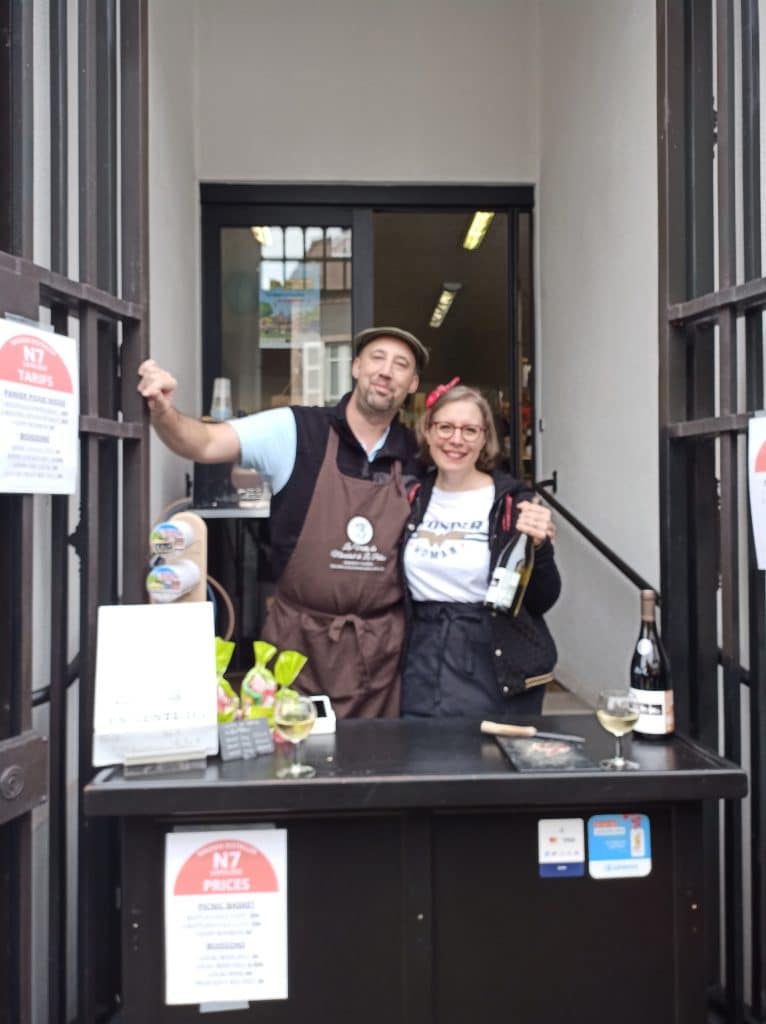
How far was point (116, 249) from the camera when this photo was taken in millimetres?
1899

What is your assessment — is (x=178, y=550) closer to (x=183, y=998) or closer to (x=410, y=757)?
(x=410, y=757)

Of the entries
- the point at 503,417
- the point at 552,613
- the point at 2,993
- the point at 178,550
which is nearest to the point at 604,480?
the point at 552,613

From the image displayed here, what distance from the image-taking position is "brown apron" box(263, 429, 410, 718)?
7.41 ft

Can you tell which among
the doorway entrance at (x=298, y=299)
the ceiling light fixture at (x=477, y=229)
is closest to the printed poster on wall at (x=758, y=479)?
the doorway entrance at (x=298, y=299)

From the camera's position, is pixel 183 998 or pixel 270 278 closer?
pixel 183 998

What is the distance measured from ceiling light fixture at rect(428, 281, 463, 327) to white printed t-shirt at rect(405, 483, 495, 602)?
624 cm

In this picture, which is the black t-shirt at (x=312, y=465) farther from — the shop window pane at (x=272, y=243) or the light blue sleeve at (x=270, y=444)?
the shop window pane at (x=272, y=243)

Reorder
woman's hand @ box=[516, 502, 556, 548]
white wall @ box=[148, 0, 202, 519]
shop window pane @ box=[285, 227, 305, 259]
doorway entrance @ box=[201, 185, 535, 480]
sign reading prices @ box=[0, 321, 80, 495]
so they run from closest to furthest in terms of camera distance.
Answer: sign reading prices @ box=[0, 321, 80, 495] < woman's hand @ box=[516, 502, 556, 548] < white wall @ box=[148, 0, 202, 519] < doorway entrance @ box=[201, 185, 535, 480] < shop window pane @ box=[285, 227, 305, 259]

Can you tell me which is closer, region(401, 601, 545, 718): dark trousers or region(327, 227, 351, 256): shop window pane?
region(401, 601, 545, 718): dark trousers

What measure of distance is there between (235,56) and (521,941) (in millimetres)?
4665

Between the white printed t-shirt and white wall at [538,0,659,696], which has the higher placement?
white wall at [538,0,659,696]

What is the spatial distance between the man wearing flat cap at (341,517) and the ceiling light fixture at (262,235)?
8.68ft

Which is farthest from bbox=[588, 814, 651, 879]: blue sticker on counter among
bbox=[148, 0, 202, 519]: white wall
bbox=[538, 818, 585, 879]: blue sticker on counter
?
bbox=[148, 0, 202, 519]: white wall

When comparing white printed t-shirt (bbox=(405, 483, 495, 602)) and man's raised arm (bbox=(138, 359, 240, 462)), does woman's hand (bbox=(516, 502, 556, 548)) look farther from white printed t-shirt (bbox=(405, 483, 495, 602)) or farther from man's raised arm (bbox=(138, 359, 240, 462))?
man's raised arm (bbox=(138, 359, 240, 462))
